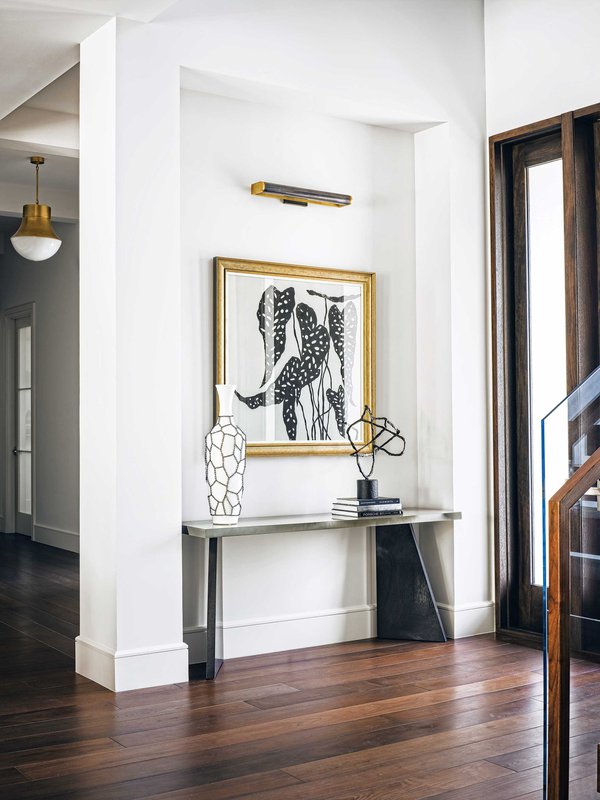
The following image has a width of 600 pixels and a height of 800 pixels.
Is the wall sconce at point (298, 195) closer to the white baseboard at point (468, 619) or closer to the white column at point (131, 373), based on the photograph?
the white column at point (131, 373)

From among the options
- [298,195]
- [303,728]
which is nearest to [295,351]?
[298,195]

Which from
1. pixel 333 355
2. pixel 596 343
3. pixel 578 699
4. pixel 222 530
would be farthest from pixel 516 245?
pixel 578 699

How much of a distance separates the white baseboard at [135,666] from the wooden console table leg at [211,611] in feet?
0.32

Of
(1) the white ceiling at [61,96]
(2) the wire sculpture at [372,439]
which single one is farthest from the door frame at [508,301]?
(1) the white ceiling at [61,96]

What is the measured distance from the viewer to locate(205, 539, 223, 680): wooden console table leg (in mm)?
3812

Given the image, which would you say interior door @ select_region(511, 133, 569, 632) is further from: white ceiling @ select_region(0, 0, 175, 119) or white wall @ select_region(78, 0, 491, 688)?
white ceiling @ select_region(0, 0, 175, 119)

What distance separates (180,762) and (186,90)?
2.87 m

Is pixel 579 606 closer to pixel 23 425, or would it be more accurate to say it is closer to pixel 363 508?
pixel 363 508

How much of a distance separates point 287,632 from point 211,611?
61cm

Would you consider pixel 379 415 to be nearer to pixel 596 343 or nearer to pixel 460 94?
pixel 596 343

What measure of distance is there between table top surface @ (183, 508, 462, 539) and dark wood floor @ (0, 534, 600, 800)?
1.96ft

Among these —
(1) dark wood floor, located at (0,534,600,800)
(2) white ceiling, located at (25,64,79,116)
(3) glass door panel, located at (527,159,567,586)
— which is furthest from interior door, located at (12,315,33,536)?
(3) glass door panel, located at (527,159,567,586)

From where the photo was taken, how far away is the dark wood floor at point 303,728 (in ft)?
8.59

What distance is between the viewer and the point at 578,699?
89.1 inches
